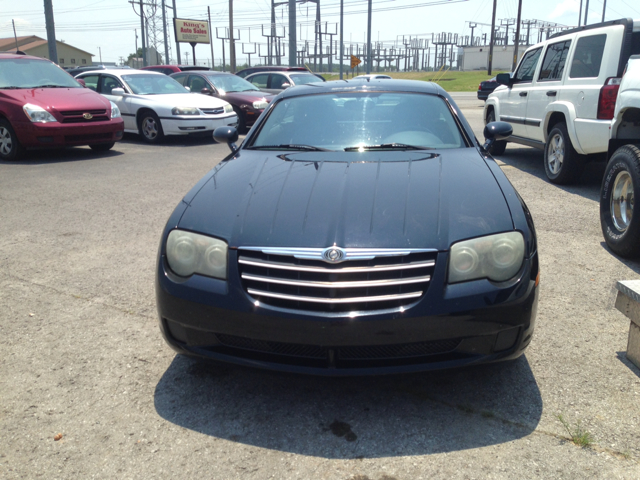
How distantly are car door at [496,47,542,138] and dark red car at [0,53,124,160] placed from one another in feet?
22.0

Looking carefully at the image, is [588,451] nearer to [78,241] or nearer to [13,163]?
[78,241]

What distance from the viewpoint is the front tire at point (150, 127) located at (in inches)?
457

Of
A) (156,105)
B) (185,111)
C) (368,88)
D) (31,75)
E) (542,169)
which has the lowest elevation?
(542,169)

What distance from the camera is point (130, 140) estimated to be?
12.6 m

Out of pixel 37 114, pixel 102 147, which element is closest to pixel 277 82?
pixel 102 147

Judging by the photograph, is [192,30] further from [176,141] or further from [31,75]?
[31,75]

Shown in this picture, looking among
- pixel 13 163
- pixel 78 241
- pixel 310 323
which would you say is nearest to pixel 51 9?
pixel 13 163

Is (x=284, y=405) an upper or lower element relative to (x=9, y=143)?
lower

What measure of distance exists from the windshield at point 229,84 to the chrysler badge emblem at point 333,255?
12315mm

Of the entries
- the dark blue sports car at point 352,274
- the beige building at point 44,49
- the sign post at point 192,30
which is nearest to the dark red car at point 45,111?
the dark blue sports car at point 352,274

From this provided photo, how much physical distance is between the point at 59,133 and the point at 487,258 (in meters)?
8.53

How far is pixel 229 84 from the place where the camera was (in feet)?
46.1

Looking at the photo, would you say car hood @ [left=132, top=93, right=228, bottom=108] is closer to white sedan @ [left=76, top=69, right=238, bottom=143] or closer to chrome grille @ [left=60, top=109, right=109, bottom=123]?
white sedan @ [left=76, top=69, right=238, bottom=143]

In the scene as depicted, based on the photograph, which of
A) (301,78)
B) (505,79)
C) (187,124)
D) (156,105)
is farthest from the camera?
(301,78)
